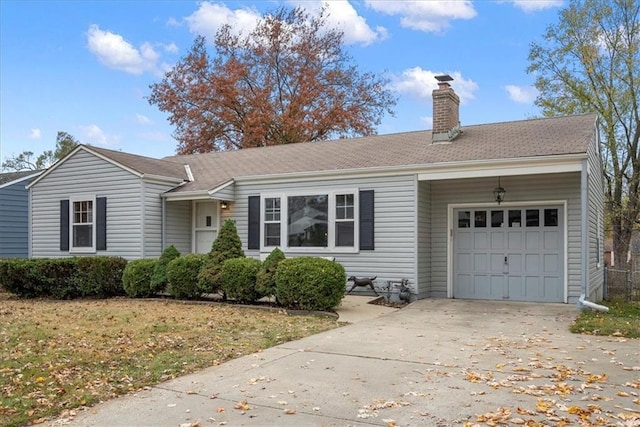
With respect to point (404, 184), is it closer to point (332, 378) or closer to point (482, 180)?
point (482, 180)

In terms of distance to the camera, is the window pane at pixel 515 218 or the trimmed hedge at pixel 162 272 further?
the trimmed hedge at pixel 162 272

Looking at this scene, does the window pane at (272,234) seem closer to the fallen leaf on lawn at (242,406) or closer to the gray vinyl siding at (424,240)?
the gray vinyl siding at (424,240)

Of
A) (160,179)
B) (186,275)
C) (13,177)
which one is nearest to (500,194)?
(186,275)

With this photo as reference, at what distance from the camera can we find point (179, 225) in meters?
15.2

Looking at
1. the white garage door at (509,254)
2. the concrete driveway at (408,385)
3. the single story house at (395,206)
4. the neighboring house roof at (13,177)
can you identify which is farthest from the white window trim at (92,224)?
the white garage door at (509,254)

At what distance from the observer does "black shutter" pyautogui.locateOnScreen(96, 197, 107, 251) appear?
1481 centimetres

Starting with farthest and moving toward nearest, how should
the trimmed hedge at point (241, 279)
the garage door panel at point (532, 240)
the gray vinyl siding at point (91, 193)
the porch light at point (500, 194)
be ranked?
the gray vinyl siding at point (91, 193) < the porch light at point (500, 194) < the garage door panel at point (532, 240) < the trimmed hedge at point (241, 279)

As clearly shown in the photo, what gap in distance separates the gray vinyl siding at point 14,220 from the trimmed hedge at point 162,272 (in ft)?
32.3

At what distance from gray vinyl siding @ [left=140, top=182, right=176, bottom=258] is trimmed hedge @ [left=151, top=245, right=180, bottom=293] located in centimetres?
188

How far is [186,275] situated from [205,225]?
3697 millimetres

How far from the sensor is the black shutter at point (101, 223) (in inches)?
583

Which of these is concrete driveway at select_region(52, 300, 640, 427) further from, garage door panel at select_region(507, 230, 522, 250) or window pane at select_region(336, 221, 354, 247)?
window pane at select_region(336, 221, 354, 247)

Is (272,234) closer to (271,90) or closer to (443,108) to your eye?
(443,108)

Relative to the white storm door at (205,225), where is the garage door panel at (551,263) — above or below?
below
